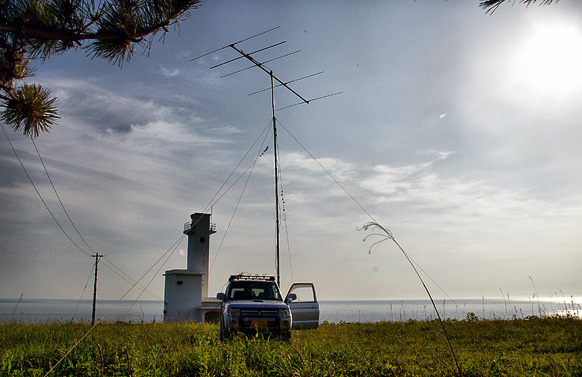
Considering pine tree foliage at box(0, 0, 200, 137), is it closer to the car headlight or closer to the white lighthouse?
the car headlight

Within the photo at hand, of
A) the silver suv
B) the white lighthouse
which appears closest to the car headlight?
the silver suv

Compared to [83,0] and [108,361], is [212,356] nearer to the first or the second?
[108,361]

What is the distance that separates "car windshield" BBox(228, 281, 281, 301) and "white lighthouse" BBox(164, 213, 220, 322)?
2182 cm

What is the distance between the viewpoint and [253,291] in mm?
12281

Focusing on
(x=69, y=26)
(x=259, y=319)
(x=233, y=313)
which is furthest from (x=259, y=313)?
(x=69, y=26)

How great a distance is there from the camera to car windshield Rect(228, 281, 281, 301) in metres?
12.1

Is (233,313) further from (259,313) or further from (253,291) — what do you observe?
(253,291)

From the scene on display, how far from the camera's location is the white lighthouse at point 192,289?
3447cm

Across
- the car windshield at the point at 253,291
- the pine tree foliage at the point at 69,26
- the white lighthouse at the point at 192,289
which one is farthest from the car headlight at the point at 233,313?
the white lighthouse at the point at 192,289

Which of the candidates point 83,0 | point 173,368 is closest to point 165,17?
point 83,0

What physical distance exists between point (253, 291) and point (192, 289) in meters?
24.9

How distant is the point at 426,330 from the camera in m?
13.7

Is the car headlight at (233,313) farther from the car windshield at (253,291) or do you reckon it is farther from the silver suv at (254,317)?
the car windshield at (253,291)

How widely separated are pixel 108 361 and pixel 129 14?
5.54 metres
